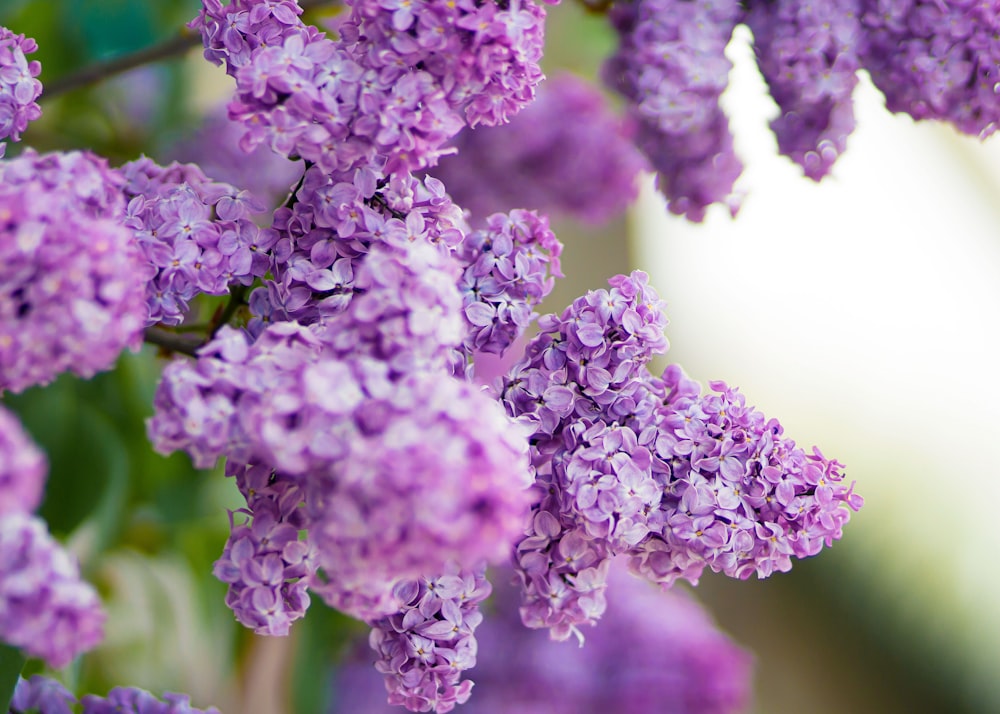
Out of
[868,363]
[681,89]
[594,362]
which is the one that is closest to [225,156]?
[681,89]

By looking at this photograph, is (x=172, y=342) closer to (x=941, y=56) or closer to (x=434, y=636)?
(x=434, y=636)

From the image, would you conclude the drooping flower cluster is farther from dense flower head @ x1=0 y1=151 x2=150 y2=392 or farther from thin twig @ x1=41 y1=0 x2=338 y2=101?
thin twig @ x1=41 y1=0 x2=338 y2=101

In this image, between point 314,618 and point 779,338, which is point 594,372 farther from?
point 779,338

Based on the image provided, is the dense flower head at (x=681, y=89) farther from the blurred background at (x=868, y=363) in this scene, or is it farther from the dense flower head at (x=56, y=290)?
the blurred background at (x=868, y=363)

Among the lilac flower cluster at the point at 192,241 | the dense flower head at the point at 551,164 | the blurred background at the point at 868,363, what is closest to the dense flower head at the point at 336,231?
the lilac flower cluster at the point at 192,241

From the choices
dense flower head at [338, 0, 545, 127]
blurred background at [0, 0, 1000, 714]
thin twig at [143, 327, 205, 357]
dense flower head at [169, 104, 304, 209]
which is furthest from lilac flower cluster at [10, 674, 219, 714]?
blurred background at [0, 0, 1000, 714]
